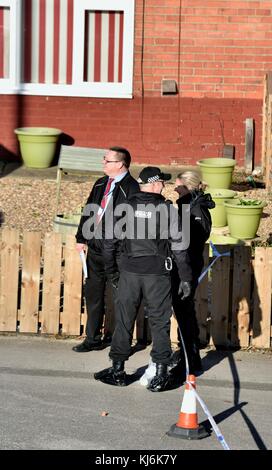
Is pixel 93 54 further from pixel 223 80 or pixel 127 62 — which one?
pixel 223 80

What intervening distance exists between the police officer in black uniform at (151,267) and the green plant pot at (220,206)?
558 centimetres

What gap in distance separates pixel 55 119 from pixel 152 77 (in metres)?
1.67

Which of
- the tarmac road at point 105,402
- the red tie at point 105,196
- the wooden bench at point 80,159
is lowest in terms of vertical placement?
the tarmac road at point 105,402

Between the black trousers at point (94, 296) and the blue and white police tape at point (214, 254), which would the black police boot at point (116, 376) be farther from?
the blue and white police tape at point (214, 254)

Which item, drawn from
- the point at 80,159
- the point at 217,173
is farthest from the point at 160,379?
the point at 217,173

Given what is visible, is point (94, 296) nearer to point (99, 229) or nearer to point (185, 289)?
point (99, 229)

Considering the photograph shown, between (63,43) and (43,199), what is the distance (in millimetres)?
3277

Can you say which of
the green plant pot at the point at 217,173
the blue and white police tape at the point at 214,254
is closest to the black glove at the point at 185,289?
the blue and white police tape at the point at 214,254

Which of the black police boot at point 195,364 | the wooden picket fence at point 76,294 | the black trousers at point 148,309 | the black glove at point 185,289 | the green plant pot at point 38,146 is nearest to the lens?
the black glove at point 185,289

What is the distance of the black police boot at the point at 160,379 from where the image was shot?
337 inches

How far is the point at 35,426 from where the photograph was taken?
7691 mm

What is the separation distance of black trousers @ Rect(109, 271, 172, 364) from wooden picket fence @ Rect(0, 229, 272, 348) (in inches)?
46.5
